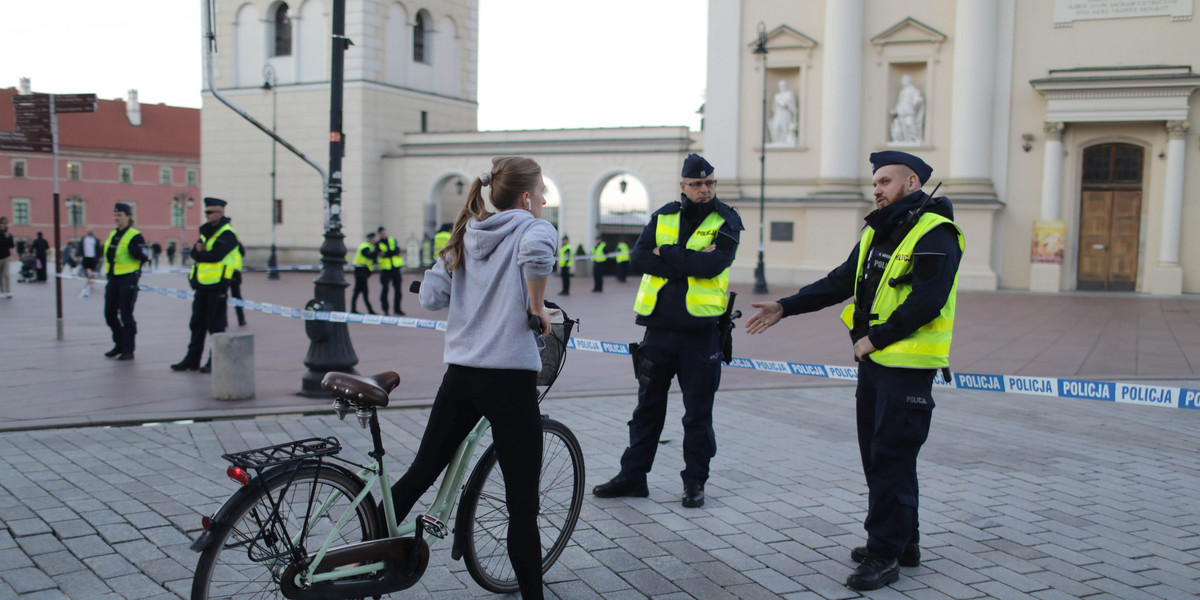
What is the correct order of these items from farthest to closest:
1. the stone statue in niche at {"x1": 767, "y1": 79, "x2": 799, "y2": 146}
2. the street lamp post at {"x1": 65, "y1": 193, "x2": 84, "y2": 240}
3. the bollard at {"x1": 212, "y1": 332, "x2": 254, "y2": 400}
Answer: the street lamp post at {"x1": 65, "y1": 193, "x2": 84, "y2": 240} → the stone statue in niche at {"x1": 767, "y1": 79, "x2": 799, "y2": 146} → the bollard at {"x1": 212, "y1": 332, "x2": 254, "y2": 400}

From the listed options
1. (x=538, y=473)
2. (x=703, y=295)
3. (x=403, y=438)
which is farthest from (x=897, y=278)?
(x=403, y=438)

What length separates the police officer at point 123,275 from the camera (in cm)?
1059

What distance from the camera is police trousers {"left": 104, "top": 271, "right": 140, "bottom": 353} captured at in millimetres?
10664

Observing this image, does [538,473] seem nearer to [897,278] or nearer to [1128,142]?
[897,278]

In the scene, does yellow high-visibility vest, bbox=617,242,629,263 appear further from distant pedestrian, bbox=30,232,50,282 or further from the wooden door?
distant pedestrian, bbox=30,232,50,282

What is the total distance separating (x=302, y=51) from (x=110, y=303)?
3033 cm

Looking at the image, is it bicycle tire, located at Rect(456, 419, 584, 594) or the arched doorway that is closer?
bicycle tire, located at Rect(456, 419, 584, 594)

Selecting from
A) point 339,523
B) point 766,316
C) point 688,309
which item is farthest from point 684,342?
point 339,523

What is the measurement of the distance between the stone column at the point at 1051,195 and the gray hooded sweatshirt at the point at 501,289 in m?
25.9

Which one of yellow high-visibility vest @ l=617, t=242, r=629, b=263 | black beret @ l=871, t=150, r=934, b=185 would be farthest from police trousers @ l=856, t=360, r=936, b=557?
yellow high-visibility vest @ l=617, t=242, r=629, b=263

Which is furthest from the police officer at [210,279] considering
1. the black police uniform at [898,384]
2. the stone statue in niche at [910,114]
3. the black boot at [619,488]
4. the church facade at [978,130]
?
the stone statue in niche at [910,114]

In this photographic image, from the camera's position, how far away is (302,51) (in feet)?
127

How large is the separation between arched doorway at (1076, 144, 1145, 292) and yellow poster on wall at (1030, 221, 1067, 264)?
90 cm

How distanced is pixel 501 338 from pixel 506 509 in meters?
0.89
